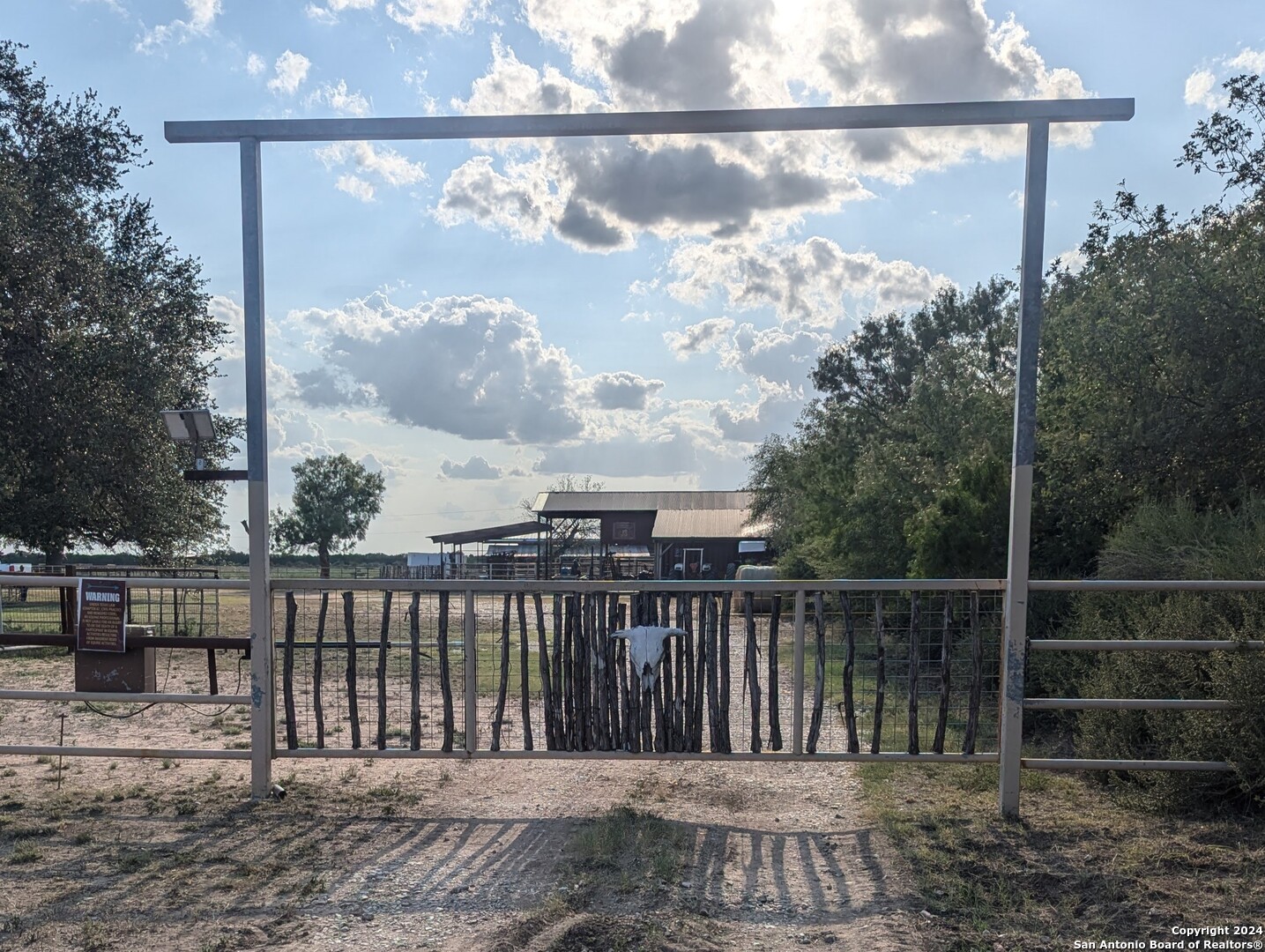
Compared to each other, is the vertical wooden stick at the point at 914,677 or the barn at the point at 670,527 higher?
Answer: the vertical wooden stick at the point at 914,677

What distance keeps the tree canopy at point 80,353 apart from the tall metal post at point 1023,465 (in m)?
16.9

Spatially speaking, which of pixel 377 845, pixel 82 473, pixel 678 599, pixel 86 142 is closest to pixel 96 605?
pixel 377 845

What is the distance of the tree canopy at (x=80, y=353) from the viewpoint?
17328mm

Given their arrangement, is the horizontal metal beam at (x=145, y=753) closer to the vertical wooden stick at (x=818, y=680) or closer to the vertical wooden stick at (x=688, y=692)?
the vertical wooden stick at (x=688, y=692)

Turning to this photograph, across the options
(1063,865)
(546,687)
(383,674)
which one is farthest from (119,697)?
(1063,865)

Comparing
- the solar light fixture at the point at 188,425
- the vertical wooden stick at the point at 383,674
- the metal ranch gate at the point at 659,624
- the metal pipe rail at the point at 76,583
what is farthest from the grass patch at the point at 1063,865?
the solar light fixture at the point at 188,425

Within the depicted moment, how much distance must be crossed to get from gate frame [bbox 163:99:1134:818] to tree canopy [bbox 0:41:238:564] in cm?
1316

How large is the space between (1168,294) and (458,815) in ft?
29.2

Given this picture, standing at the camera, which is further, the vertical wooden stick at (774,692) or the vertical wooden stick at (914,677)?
the vertical wooden stick at (774,692)

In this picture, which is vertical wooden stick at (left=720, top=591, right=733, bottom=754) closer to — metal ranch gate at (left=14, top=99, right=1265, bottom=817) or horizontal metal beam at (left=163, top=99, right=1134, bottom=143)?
metal ranch gate at (left=14, top=99, right=1265, bottom=817)

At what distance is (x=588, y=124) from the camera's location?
616 centimetres

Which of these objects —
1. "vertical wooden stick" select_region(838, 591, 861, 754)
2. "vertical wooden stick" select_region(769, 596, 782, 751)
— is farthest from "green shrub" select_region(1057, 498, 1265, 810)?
"vertical wooden stick" select_region(769, 596, 782, 751)

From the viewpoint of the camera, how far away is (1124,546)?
9.27m

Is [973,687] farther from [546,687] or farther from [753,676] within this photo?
[546,687]
